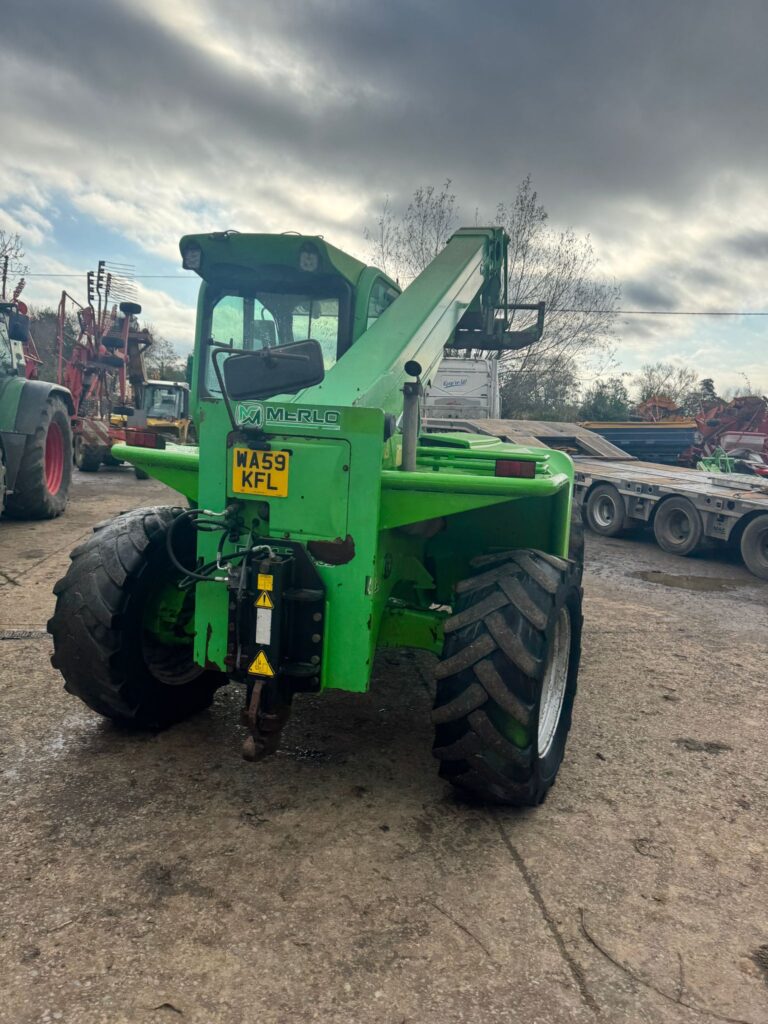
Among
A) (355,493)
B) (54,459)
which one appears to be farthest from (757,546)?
(54,459)

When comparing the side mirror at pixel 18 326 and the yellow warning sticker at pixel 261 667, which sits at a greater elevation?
the side mirror at pixel 18 326

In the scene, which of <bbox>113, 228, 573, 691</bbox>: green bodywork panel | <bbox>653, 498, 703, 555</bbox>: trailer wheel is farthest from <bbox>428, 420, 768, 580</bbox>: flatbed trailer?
<bbox>113, 228, 573, 691</bbox>: green bodywork panel

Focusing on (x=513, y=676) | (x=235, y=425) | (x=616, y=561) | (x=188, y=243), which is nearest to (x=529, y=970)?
(x=513, y=676)

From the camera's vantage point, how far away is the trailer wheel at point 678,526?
9.01 meters

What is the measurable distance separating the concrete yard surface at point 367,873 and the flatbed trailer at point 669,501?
486 cm

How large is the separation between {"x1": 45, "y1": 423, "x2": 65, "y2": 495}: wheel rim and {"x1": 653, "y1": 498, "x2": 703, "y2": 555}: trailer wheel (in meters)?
7.90

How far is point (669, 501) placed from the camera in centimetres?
941

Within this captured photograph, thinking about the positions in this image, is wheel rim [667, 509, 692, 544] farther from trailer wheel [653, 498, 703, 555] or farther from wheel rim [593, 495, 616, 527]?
wheel rim [593, 495, 616, 527]

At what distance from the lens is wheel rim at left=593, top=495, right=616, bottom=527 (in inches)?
410

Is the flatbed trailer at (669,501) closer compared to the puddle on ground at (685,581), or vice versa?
the puddle on ground at (685,581)

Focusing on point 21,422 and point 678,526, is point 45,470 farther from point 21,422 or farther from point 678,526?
point 678,526

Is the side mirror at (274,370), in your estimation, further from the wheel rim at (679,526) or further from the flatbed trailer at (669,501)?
the wheel rim at (679,526)

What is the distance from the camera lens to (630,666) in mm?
4875

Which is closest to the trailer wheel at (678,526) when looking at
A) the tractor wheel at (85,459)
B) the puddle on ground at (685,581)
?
the puddle on ground at (685,581)
